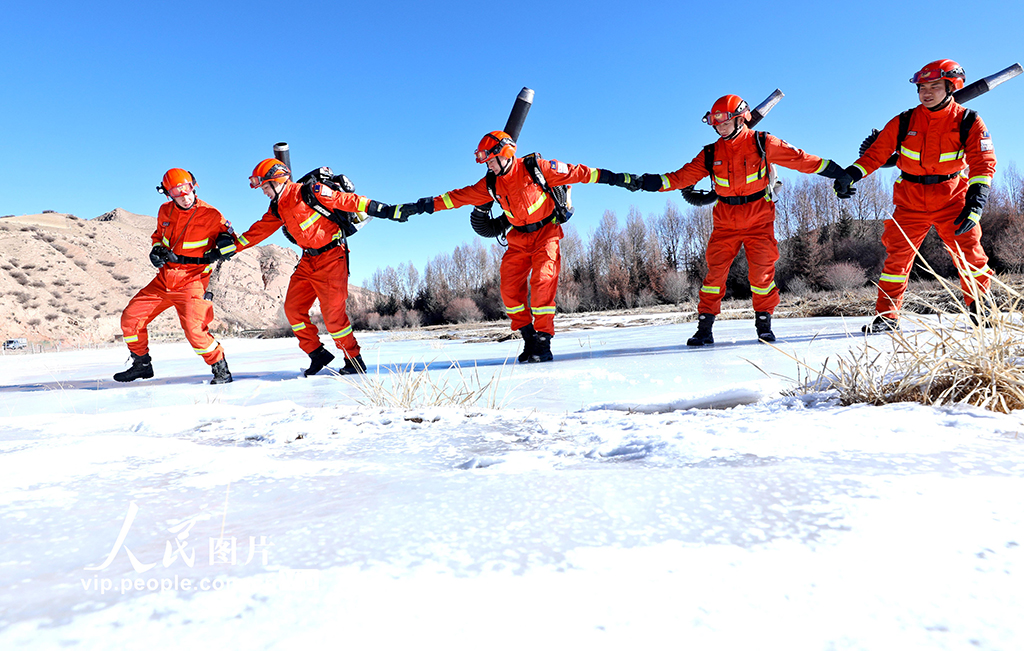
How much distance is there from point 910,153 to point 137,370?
272 inches

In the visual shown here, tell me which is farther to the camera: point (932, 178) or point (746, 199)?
point (746, 199)

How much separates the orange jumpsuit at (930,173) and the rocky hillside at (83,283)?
58.4 feet

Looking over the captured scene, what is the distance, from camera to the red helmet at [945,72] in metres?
4.10

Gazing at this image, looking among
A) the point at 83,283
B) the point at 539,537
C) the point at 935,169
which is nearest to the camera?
the point at 539,537

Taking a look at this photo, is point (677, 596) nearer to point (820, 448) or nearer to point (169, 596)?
point (169, 596)

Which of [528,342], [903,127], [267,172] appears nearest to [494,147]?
[528,342]

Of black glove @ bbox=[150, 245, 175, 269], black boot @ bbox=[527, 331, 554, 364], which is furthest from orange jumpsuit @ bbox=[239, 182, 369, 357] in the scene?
black boot @ bbox=[527, 331, 554, 364]

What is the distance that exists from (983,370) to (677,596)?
158cm

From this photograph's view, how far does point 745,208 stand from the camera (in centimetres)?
444

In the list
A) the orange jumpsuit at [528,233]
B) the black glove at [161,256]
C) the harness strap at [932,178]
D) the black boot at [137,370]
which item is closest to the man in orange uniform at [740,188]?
the harness strap at [932,178]

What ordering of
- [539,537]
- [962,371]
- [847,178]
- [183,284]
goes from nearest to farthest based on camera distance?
[539,537] < [962,371] < [847,178] < [183,284]

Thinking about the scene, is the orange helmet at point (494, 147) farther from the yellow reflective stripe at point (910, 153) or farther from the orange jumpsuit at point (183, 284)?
the yellow reflective stripe at point (910, 153)

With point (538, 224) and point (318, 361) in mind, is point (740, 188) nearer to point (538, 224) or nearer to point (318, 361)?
point (538, 224)

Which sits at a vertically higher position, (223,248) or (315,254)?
(223,248)
